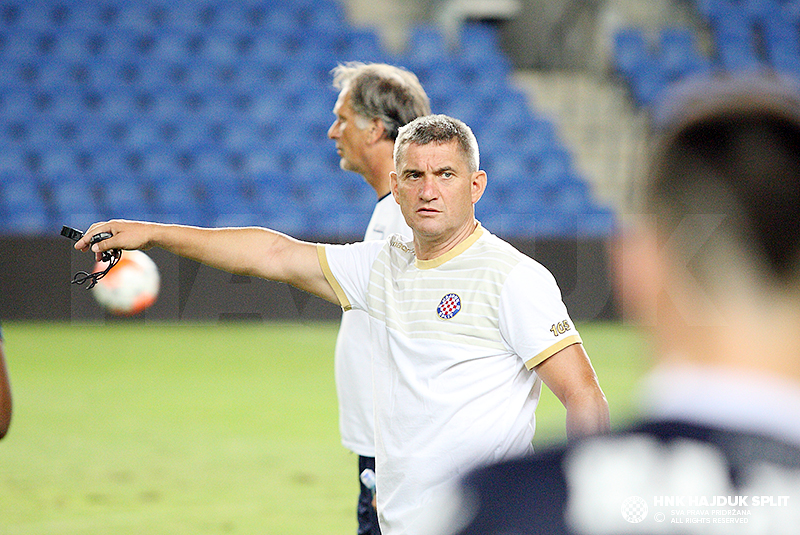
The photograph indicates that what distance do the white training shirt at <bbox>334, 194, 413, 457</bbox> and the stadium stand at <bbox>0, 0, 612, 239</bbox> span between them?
29.4ft

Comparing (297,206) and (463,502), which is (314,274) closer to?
(463,502)

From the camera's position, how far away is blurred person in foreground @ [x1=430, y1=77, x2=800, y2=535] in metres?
0.91

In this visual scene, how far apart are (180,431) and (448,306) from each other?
504 centimetres

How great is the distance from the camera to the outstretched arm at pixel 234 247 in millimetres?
2725

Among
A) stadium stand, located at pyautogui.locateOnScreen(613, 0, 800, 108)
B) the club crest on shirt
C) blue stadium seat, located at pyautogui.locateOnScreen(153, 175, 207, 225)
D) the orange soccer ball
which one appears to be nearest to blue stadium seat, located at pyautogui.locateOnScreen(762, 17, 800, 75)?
stadium stand, located at pyautogui.locateOnScreen(613, 0, 800, 108)

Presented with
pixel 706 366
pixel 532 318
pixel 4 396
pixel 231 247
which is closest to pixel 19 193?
pixel 4 396

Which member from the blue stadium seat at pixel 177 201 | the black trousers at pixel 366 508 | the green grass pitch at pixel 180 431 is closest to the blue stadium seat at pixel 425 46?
the blue stadium seat at pixel 177 201

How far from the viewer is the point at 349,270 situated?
2.88 meters

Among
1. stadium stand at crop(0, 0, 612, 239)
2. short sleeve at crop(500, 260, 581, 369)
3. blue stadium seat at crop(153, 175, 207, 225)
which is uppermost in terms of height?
stadium stand at crop(0, 0, 612, 239)

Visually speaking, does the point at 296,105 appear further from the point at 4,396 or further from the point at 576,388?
the point at 576,388

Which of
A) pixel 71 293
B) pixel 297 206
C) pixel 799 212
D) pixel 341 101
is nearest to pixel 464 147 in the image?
pixel 341 101

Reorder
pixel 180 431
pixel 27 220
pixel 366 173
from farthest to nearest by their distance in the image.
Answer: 1. pixel 27 220
2. pixel 180 431
3. pixel 366 173

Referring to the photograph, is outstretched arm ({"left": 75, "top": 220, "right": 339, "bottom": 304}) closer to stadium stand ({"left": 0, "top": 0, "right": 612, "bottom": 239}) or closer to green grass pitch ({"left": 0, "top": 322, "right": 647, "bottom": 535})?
green grass pitch ({"left": 0, "top": 322, "right": 647, "bottom": 535})

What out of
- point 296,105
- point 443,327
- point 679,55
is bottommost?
point 443,327
